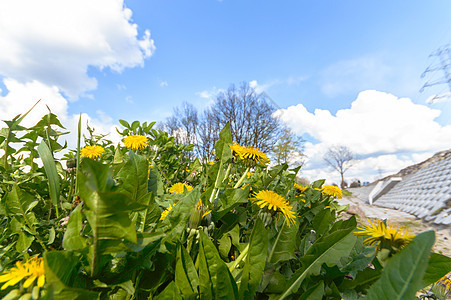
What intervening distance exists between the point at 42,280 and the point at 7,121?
63 centimetres

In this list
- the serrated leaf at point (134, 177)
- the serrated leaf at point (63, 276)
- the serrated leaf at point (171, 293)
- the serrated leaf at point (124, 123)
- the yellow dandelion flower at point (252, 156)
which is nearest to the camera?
the serrated leaf at point (63, 276)

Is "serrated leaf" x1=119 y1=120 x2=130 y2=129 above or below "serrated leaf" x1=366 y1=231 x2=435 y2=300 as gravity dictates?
above

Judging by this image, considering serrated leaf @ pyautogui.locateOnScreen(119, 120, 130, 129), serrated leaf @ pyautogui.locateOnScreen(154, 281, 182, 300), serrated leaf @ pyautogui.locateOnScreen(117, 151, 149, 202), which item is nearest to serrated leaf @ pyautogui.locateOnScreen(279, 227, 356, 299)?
serrated leaf @ pyautogui.locateOnScreen(154, 281, 182, 300)

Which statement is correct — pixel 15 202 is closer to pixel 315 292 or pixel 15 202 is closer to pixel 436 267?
pixel 315 292

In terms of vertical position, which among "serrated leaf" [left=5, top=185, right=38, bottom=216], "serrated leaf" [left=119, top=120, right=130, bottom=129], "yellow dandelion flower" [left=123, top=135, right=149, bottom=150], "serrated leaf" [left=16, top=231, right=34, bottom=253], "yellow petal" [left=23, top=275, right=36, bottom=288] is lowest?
"yellow petal" [left=23, top=275, right=36, bottom=288]

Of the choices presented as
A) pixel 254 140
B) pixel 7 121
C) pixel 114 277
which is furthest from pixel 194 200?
pixel 254 140

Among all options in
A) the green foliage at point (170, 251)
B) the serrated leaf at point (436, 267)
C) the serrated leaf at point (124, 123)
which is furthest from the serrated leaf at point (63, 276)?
the serrated leaf at point (124, 123)

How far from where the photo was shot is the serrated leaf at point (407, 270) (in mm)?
297

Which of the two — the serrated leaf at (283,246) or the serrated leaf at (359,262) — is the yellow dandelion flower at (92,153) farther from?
the serrated leaf at (359,262)

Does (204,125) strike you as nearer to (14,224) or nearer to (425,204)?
(425,204)

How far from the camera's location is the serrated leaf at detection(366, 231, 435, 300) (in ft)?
0.98

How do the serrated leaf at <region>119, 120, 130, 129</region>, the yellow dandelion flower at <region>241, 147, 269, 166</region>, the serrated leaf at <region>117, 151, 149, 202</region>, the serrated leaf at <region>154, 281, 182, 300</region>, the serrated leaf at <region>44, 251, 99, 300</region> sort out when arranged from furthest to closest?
the serrated leaf at <region>119, 120, 130, 129</region>, the yellow dandelion flower at <region>241, 147, 269, 166</region>, the serrated leaf at <region>117, 151, 149, 202</region>, the serrated leaf at <region>154, 281, 182, 300</region>, the serrated leaf at <region>44, 251, 99, 300</region>

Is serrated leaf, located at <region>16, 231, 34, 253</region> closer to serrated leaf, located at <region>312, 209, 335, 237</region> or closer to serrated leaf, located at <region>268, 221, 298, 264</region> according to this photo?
serrated leaf, located at <region>268, 221, 298, 264</region>

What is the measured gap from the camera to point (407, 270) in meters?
0.31
